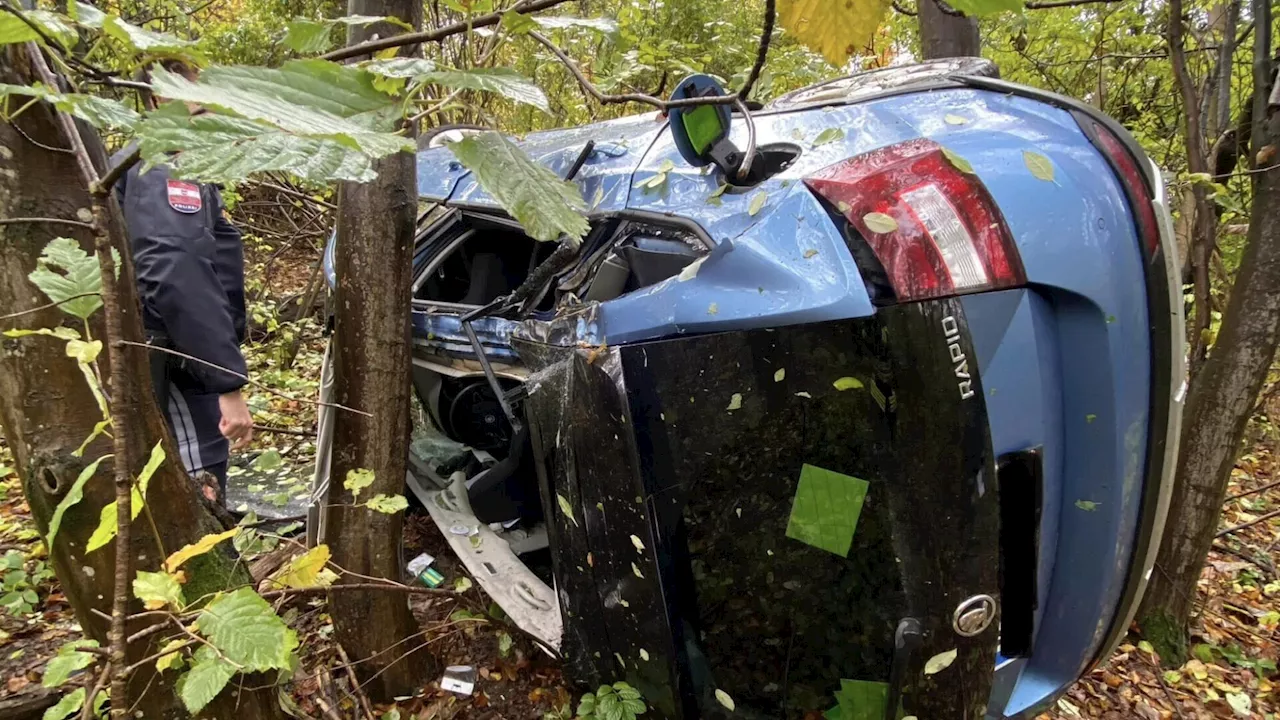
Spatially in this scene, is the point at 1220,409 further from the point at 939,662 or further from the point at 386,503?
the point at 386,503

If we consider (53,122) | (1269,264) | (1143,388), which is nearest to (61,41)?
(53,122)

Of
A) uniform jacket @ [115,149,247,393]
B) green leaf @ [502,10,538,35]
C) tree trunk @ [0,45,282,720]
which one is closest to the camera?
green leaf @ [502,10,538,35]

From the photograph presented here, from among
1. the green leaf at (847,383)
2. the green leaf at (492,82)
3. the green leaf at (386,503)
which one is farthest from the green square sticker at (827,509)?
the green leaf at (386,503)

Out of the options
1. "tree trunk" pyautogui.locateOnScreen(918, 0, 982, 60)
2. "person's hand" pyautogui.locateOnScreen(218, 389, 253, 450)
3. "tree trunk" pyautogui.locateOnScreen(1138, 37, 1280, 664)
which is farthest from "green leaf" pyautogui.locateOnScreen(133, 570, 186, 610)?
"tree trunk" pyautogui.locateOnScreen(918, 0, 982, 60)

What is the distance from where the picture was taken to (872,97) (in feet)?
6.15

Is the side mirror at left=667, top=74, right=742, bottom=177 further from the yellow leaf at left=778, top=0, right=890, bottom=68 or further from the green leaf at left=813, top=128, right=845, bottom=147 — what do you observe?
the yellow leaf at left=778, top=0, right=890, bottom=68

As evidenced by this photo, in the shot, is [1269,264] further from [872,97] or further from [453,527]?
[453,527]

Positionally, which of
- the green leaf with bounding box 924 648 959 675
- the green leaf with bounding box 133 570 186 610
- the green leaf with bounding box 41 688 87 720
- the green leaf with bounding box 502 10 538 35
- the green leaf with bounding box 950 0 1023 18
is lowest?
the green leaf with bounding box 924 648 959 675

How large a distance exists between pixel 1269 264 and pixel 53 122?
3.35 meters

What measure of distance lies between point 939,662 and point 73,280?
1.75 metres

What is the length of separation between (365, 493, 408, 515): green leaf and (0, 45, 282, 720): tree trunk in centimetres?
48

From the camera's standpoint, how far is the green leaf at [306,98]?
51cm

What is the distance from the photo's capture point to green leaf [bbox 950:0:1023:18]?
0.67m

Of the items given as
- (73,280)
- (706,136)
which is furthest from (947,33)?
(73,280)
